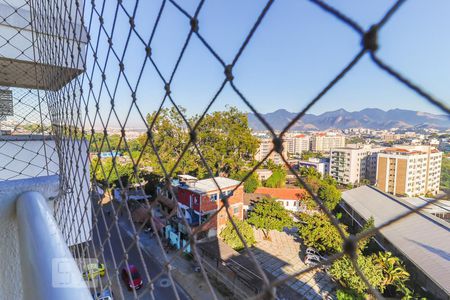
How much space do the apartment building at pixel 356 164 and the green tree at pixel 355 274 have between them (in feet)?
32.0

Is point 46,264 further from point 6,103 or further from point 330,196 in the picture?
point 330,196

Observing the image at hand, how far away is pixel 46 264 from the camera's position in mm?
322

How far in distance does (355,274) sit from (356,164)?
10.2 meters

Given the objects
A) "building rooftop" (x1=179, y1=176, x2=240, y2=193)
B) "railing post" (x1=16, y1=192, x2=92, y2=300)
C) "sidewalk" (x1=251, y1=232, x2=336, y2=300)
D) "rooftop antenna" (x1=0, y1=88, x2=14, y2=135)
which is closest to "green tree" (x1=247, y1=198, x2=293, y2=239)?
"sidewalk" (x1=251, y1=232, x2=336, y2=300)

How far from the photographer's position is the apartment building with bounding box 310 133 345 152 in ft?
74.3

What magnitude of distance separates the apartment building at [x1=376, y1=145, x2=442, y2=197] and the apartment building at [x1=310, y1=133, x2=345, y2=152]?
489 inches

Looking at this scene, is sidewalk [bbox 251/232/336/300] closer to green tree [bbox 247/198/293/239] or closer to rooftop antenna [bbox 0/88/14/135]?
green tree [bbox 247/198/293/239]

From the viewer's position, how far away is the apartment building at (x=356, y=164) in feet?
40.4

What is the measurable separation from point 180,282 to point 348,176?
36.1ft

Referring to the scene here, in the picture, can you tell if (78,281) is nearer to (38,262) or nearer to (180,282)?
(38,262)

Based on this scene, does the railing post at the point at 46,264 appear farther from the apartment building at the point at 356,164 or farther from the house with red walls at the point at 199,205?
the apartment building at the point at 356,164

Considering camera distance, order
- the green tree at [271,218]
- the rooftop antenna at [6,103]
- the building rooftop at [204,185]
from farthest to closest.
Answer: the green tree at [271,218] → the building rooftop at [204,185] → the rooftop antenna at [6,103]

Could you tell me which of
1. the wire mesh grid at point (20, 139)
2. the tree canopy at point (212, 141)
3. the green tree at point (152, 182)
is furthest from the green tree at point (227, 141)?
the wire mesh grid at point (20, 139)

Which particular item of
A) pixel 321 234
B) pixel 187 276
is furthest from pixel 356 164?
pixel 187 276
